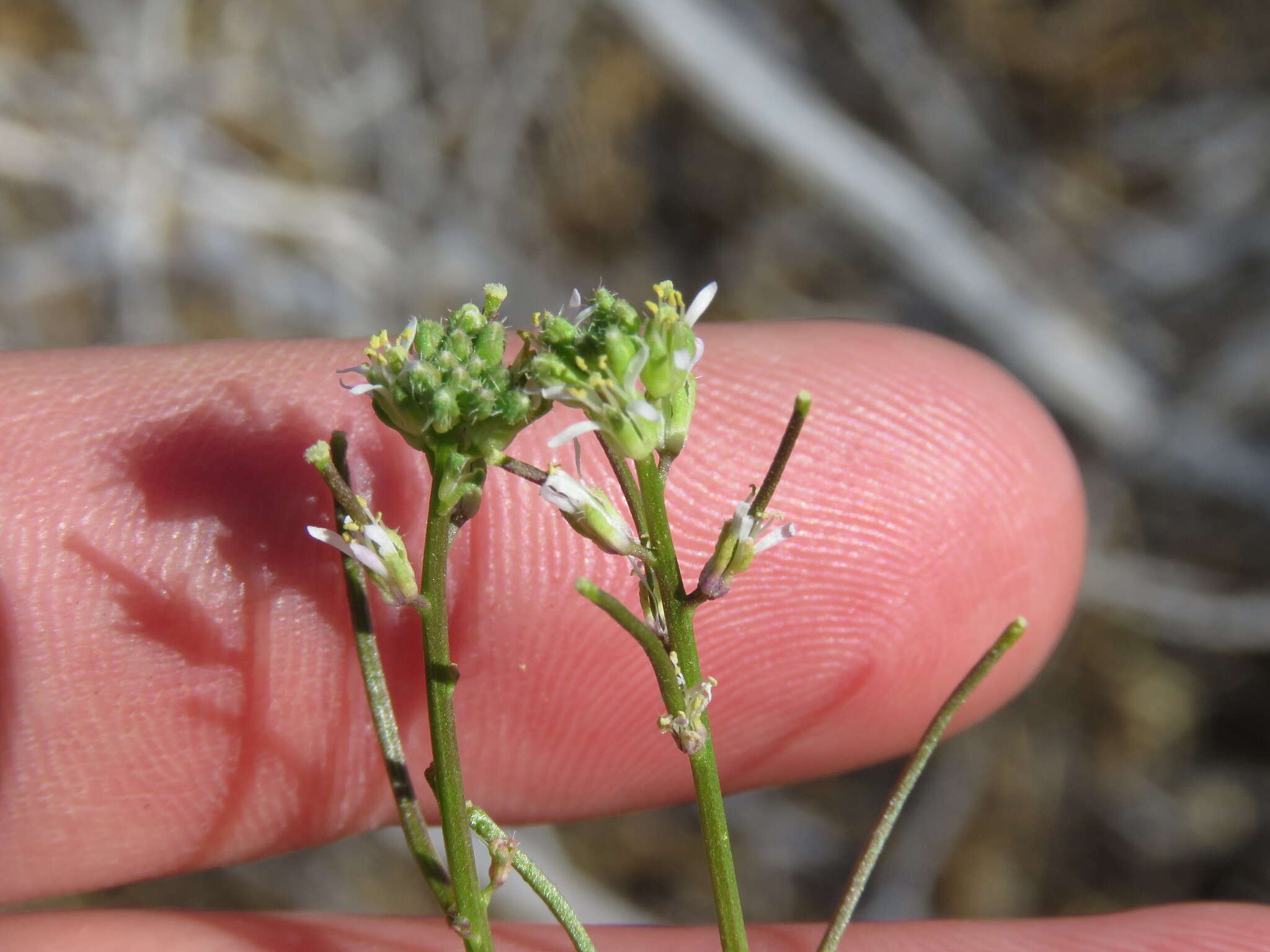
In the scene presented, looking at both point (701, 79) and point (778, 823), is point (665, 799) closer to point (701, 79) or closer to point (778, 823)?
point (778, 823)

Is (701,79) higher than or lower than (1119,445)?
higher

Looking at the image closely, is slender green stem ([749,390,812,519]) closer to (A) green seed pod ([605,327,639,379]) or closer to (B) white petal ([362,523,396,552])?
(A) green seed pod ([605,327,639,379])

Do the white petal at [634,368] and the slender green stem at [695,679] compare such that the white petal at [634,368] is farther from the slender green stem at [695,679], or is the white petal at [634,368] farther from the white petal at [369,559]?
the white petal at [369,559]

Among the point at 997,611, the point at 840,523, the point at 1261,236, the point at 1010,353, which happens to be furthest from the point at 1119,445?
the point at 840,523

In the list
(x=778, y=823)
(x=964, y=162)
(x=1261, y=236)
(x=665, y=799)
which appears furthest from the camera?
(x=964, y=162)

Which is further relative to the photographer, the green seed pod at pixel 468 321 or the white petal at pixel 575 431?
the green seed pod at pixel 468 321

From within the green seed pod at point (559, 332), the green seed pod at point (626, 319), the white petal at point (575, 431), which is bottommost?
the white petal at point (575, 431)

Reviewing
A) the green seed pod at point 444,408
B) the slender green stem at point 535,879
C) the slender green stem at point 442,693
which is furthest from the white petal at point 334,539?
the slender green stem at point 535,879

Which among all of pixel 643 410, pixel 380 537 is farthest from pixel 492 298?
pixel 380 537

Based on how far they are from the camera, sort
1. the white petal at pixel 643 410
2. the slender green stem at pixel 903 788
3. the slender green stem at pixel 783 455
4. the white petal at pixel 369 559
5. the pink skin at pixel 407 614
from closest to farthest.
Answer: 1. the slender green stem at pixel 783 455
2. the white petal at pixel 643 410
3. the white petal at pixel 369 559
4. the slender green stem at pixel 903 788
5. the pink skin at pixel 407 614
